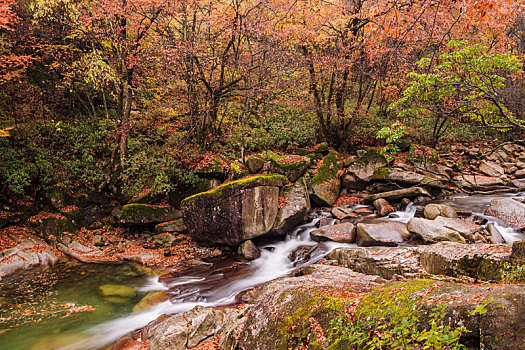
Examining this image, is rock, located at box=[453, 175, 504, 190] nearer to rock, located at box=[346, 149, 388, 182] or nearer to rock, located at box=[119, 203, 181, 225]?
rock, located at box=[346, 149, 388, 182]

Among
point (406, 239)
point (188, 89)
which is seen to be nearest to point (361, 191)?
point (406, 239)

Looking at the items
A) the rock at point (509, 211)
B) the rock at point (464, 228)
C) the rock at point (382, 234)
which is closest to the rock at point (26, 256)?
the rock at point (382, 234)

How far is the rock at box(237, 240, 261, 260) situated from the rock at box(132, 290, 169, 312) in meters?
2.64

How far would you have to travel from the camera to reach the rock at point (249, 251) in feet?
28.5

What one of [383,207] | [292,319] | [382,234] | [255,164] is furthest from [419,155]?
[292,319]

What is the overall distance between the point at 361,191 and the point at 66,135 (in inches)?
507

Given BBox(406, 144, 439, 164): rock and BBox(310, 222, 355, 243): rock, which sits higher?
BBox(406, 144, 439, 164): rock

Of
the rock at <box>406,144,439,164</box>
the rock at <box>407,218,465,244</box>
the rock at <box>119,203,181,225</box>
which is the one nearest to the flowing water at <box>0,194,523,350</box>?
the rock at <box>407,218,465,244</box>

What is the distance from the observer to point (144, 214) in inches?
390

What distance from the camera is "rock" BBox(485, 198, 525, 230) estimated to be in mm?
7672

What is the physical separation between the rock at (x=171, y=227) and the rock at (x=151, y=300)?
10.2ft

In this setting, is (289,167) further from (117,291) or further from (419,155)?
(117,291)

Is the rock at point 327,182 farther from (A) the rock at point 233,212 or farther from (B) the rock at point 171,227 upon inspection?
(B) the rock at point 171,227

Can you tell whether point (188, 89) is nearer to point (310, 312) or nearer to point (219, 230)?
point (219, 230)
